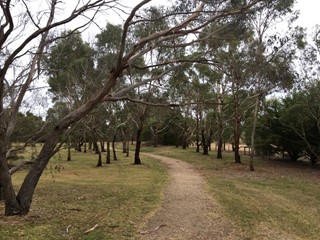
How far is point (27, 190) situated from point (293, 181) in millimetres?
15810

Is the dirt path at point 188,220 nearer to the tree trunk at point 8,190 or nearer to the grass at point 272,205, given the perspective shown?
the grass at point 272,205

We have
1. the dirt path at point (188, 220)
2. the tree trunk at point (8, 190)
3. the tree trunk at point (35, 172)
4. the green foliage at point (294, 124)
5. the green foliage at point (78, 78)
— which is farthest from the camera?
the green foliage at point (294, 124)

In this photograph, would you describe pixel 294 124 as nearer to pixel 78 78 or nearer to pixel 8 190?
pixel 78 78

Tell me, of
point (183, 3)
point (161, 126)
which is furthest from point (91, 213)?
point (161, 126)

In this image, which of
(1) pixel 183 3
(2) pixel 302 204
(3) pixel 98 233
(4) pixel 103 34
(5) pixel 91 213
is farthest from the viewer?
(4) pixel 103 34

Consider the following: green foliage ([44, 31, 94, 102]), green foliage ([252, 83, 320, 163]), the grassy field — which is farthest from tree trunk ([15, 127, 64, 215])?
green foliage ([252, 83, 320, 163])

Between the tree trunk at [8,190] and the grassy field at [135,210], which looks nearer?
the grassy field at [135,210]

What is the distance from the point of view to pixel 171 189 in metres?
16.1

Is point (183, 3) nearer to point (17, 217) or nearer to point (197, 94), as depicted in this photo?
Result: point (17, 217)

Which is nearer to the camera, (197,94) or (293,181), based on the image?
(293,181)

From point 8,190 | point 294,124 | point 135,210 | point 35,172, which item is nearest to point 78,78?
point 294,124

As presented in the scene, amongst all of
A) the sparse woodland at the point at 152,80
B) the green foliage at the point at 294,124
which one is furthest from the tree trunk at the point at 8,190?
the green foliage at the point at 294,124

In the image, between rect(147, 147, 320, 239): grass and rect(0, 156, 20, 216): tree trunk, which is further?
rect(147, 147, 320, 239): grass

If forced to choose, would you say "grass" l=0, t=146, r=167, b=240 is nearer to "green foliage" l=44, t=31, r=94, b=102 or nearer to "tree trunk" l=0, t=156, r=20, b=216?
"tree trunk" l=0, t=156, r=20, b=216
